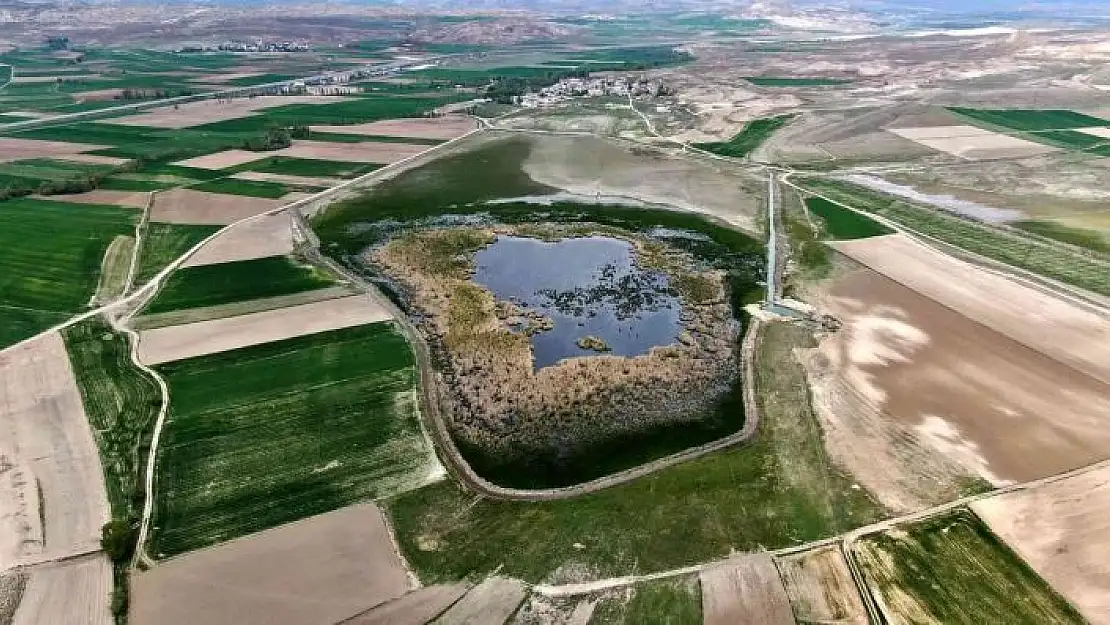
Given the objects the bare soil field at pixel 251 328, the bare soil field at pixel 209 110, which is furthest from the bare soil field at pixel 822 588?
the bare soil field at pixel 209 110

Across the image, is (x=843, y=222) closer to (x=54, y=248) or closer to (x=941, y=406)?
(x=941, y=406)

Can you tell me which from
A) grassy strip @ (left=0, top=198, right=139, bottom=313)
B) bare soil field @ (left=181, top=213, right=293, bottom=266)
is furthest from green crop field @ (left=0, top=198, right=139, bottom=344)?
bare soil field @ (left=181, top=213, right=293, bottom=266)

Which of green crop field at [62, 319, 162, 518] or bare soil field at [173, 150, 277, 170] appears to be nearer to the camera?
green crop field at [62, 319, 162, 518]

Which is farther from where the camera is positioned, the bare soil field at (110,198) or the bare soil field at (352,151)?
the bare soil field at (352,151)

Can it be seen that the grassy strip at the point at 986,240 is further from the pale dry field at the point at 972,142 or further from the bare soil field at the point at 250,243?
the bare soil field at the point at 250,243

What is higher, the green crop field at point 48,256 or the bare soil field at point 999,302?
the bare soil field at point 999,302

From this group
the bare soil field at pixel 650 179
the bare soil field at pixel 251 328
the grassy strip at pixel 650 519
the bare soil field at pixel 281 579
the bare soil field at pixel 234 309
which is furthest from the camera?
the bare soil field at pixel 650 179

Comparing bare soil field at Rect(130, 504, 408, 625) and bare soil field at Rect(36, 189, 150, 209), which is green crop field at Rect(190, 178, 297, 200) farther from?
bare soil field at Rect(130, 504, 408, 625)
